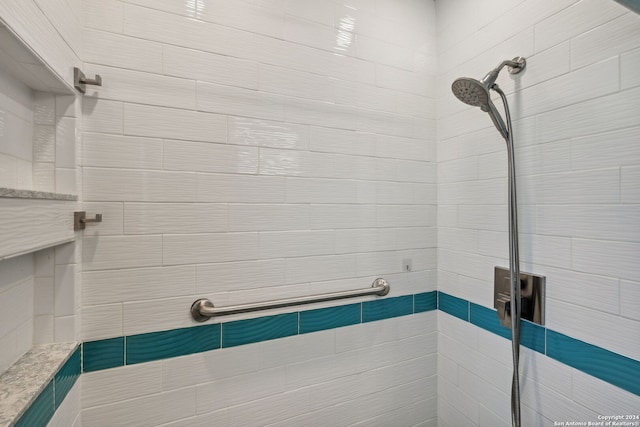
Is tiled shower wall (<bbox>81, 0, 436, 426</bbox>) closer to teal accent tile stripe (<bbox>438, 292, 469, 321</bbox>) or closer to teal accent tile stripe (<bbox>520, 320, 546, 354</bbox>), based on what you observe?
teal accent tile stripe (<bbox>438, 292, 469, 321</bbox>)

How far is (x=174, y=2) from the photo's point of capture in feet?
3.08

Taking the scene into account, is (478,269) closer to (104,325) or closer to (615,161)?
(615,161)

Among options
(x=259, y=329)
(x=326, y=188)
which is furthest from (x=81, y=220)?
(x=326, y=188)

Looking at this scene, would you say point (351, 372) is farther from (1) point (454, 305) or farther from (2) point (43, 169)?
(2) point (43, 169)

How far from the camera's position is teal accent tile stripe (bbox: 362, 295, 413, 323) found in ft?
4.07

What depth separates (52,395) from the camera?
0.70 meters

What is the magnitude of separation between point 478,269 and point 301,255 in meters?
0.72

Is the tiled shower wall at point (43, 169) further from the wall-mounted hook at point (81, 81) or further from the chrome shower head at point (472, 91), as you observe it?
the chrome shower head at point (472, 91)

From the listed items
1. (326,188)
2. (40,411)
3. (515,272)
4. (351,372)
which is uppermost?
(326,188)

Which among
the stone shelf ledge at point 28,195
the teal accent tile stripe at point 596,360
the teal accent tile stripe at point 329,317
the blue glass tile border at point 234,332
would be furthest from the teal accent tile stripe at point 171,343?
the teal accent tile stripe at point 596,360

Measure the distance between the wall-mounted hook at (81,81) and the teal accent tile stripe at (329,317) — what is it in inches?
39.5

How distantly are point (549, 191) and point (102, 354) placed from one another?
149 centimetres

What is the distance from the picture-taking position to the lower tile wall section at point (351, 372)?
87 centimetres

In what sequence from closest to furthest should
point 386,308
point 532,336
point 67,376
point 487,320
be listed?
point 67,376 → point 532,336 → point 487,320 → point 386,308
